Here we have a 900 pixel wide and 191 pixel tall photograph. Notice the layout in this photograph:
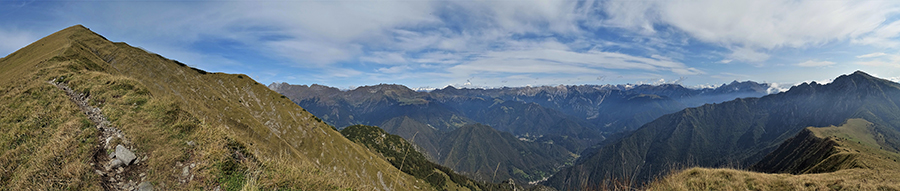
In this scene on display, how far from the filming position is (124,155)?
8719 millimetres

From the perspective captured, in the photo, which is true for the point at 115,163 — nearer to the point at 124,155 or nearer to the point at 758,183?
the point at 124,155

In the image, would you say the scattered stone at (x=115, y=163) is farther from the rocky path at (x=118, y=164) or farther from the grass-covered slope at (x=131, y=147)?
the grass-covered slope at (x=131, y=147)

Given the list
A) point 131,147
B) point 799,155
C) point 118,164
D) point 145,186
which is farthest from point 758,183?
point 799,155

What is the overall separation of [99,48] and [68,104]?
277 feet

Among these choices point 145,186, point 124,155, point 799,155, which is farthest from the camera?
point 799,155

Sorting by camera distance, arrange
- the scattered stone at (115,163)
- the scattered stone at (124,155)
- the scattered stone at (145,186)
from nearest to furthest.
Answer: the scattered stone at (145,186)
the scattered stone at (115,163)
the scattered stone at (124,155)

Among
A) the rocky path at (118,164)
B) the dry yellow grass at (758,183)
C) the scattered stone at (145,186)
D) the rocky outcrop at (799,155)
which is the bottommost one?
the rocky outcrop at (799,155)

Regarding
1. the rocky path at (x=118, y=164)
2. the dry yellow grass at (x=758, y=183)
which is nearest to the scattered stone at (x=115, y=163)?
the rocky path at (x=118, y=164)

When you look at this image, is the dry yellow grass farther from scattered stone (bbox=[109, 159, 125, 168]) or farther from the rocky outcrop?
the rocky outcrop

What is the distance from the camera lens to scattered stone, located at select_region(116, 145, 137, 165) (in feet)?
28.2

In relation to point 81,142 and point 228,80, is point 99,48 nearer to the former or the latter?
point 228,80

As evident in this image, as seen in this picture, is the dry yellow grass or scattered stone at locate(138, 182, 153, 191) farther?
the dry yellow grass

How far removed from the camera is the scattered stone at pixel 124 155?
8.61 metres

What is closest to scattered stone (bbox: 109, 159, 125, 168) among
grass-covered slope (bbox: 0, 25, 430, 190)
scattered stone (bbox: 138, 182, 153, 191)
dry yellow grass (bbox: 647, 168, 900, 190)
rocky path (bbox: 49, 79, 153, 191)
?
rocky path (bbox: 49, 79, 153, 191)
